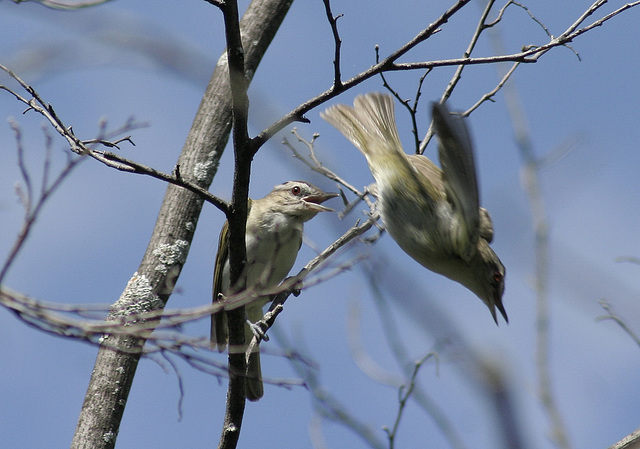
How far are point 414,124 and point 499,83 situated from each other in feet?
2.37

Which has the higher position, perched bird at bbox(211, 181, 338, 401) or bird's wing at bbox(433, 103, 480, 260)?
perched bird at bbox(211, 181, 338, 401)

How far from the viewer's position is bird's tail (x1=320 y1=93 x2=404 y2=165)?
4.87m

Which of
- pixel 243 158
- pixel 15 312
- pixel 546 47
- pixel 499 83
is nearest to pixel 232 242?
pixel 243 158

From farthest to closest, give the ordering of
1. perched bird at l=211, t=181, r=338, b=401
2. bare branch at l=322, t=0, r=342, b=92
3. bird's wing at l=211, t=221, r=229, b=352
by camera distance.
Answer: perched bird at l=211, t=181, r=338, b=401 < bird's wing at l=211, t=221, r=229, b=352 < bare branch at l=322, t=0, r=342, b=92

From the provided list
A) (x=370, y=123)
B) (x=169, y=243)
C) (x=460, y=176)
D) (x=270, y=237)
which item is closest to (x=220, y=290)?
(x=270, y=237)

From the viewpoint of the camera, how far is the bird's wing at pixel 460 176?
345cm

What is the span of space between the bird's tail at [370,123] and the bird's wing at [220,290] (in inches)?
48.0

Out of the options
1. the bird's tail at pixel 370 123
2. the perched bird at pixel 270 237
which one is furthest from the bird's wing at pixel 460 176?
the perched bird at pixel 270 237

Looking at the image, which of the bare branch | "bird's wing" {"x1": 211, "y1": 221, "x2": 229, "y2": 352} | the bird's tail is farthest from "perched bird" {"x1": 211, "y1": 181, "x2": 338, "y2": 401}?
the bare branch

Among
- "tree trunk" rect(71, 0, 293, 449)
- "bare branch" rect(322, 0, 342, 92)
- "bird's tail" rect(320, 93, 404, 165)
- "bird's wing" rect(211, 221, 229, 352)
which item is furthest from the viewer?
"bird's wing" rect(211, 221, 229, 352)

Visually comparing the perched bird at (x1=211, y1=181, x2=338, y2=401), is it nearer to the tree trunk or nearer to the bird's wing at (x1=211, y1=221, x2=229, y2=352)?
the bird's wing at (x1=211, y1=221, x2=229, y2=352)

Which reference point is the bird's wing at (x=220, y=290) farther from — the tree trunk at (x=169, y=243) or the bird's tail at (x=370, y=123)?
the bird's tail at (x=370, y=123)

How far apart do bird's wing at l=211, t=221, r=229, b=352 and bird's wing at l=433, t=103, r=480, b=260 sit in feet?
6.35

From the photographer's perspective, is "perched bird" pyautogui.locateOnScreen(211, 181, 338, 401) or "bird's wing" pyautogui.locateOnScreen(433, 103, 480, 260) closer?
"bird's wing" pyautogui.locateOnScreen(433, 103, 480, 260)
